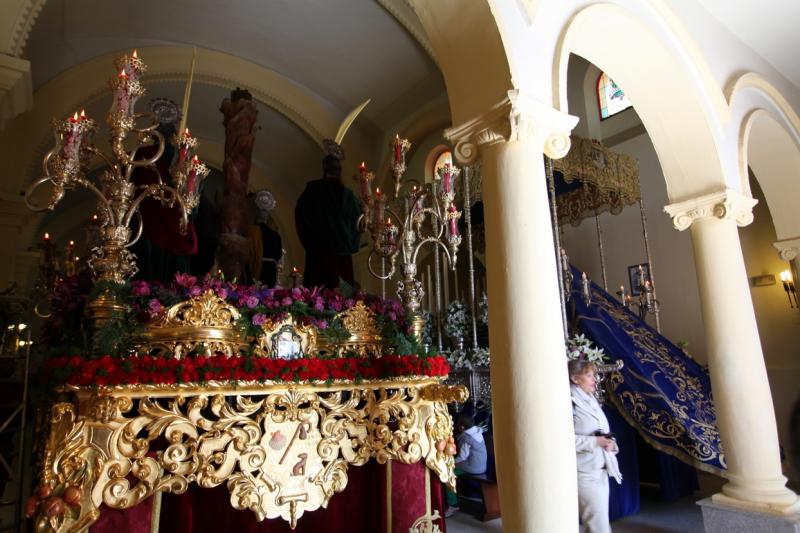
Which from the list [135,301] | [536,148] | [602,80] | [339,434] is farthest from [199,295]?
[602,80]

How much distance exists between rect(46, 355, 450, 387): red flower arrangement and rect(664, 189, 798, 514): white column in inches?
126

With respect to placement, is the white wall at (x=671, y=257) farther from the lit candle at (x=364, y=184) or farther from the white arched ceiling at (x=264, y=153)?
the lit candle at (x=364, y=184)

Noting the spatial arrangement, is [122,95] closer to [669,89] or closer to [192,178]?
[192,178]

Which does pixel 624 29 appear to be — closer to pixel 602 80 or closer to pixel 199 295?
pixel 199 295

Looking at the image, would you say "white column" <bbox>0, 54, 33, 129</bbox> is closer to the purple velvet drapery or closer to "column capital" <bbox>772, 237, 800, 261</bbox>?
the purple velvet drapery

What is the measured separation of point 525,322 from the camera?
9.50 ft

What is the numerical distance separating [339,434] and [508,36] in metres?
2.82

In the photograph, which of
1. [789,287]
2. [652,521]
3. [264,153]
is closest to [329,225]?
[652,521]

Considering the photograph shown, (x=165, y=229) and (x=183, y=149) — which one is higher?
(x=183, y=149)

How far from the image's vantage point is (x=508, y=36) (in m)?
3.32

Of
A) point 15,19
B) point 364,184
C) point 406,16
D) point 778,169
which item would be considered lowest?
point 364,184

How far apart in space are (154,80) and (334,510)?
9117 millimetres

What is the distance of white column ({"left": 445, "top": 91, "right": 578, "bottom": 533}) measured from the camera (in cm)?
272

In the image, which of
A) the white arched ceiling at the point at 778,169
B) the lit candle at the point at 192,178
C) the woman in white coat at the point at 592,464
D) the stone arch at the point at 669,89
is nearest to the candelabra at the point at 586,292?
the stone arch at the point at 669,89
